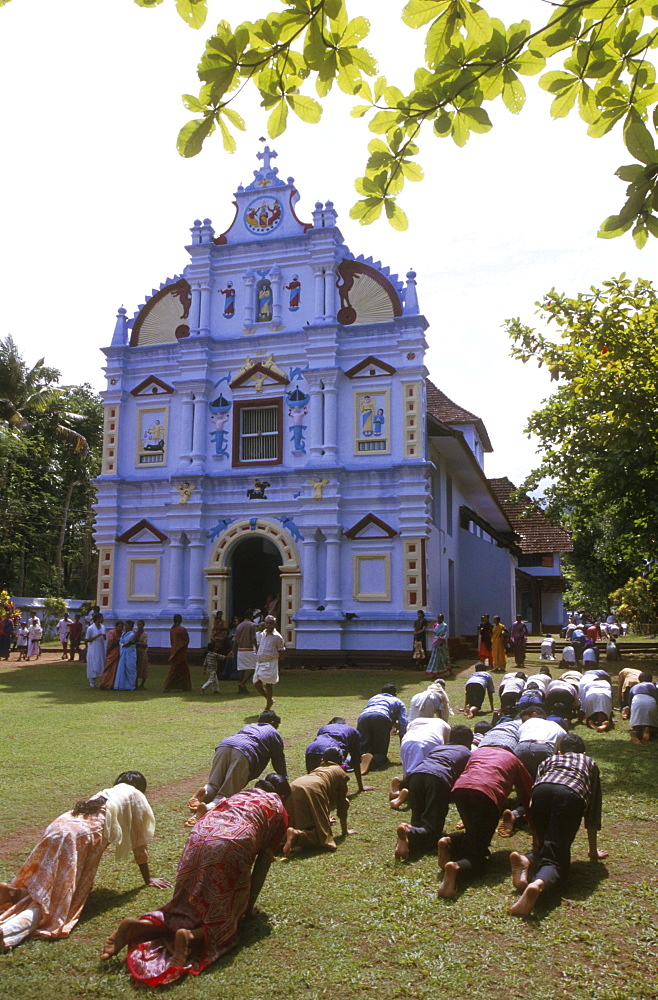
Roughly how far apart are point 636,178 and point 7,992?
4488 millimetres

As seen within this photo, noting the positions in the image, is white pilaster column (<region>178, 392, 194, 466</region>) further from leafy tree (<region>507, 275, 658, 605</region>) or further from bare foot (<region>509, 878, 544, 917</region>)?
bare foot (<region>509, 878, 544, 917</region>)

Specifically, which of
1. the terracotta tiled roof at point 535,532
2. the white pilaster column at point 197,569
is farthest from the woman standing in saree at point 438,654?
the terracotta tiled roof at point 535,532

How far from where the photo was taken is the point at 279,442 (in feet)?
68.5

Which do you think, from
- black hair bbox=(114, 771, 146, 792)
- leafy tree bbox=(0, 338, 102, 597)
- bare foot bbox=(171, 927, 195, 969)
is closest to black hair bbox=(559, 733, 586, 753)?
black hair bbox=(114, 771, 146, 792)

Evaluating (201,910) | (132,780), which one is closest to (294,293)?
(132,780)

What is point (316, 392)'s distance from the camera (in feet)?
67.3

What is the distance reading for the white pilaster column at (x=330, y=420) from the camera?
20.2 m

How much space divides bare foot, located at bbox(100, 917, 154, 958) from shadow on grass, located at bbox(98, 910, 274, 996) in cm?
5

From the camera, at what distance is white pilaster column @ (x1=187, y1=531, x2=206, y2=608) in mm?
20656

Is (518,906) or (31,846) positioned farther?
(31,846)

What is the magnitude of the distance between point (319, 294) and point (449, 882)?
58.1 ft

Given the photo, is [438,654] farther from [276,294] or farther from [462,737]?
[462,737]

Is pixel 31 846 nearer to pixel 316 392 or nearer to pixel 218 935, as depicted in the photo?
pixel 218 935

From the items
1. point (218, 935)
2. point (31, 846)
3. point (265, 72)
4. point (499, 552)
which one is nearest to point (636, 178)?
point (265, 72)
